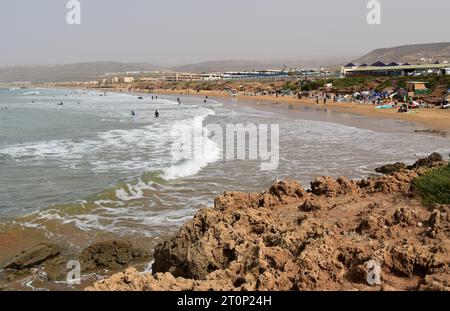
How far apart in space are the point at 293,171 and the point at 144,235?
25.7ft

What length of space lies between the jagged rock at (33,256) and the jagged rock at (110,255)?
2.57ft

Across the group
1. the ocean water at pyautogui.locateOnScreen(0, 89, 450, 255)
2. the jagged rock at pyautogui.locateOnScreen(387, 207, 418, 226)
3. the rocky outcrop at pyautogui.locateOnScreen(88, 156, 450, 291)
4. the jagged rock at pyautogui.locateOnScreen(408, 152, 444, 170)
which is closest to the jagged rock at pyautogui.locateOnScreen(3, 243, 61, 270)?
the ocean water at pyautogui.locateOnScreen(0, 89, 450, 255)

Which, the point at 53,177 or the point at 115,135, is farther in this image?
the point at 115,135

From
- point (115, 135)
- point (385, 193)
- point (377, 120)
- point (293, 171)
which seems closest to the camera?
point (385, 193)

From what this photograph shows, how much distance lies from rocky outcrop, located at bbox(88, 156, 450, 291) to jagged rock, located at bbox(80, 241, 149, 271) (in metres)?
1.95

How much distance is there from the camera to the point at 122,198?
13805mm

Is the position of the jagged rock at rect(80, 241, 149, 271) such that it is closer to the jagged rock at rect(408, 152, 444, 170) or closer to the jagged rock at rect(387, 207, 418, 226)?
the jagged rock at rect(387, 207, 418, 226)

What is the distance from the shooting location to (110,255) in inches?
351

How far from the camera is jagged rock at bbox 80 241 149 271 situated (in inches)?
344

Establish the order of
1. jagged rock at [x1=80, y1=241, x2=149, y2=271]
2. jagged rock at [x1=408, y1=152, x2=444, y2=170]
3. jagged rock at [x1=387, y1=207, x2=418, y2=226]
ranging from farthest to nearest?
jagged rock at [x1=408, y1=152, x2=444, y2=170], jagged rock at [x1=80, y1=241, x2=149, y2=271], jagged rock at [x1=387, y1=207, x2=418, y2=226]
